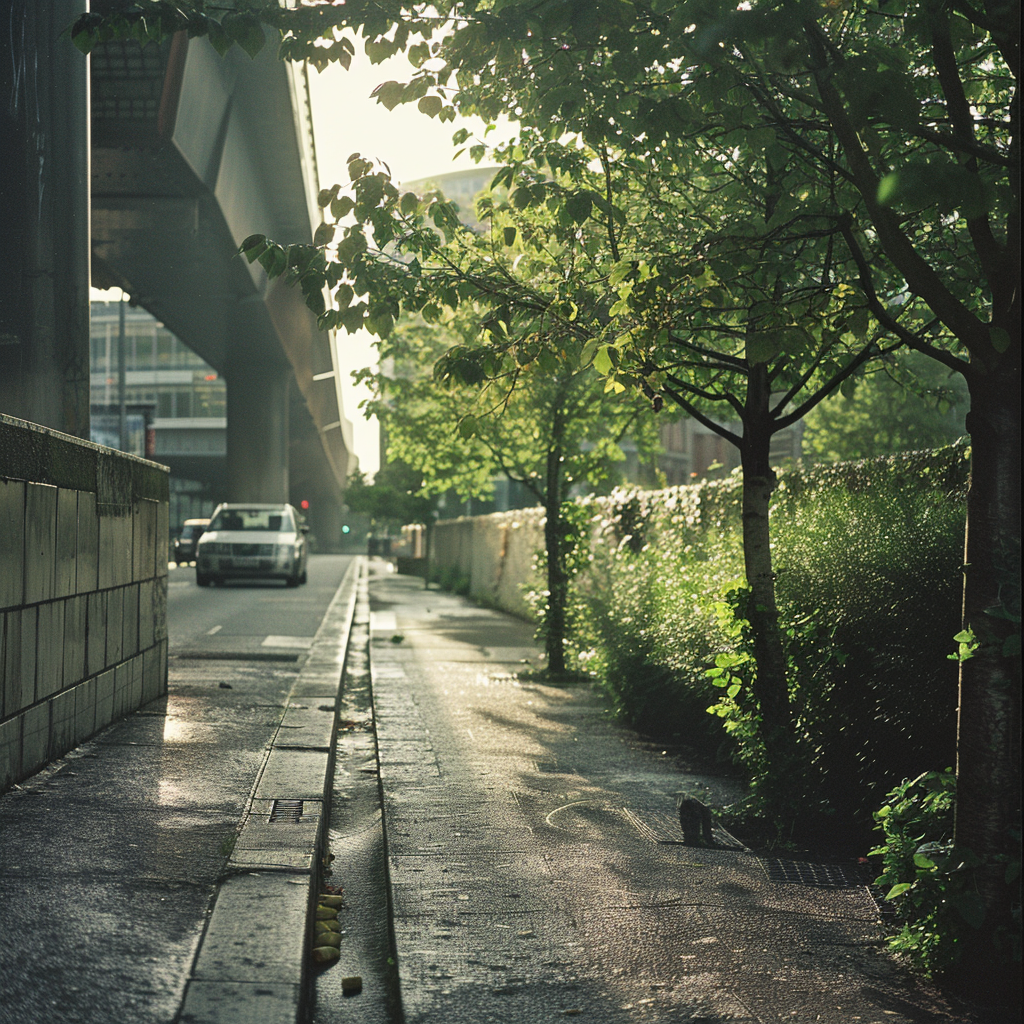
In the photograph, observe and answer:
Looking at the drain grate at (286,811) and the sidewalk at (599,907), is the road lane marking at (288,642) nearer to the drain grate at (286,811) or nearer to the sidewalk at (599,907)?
the sidewalk at (599,907)

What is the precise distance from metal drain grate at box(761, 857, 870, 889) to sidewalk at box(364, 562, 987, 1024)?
0.5 inches

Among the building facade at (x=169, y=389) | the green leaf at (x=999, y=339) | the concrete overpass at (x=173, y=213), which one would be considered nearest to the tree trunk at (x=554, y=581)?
the concrete overpass at (x=173, y=213)

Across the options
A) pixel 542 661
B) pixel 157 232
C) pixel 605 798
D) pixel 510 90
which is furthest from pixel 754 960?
pixel 157 232

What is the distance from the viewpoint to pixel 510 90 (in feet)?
18.8

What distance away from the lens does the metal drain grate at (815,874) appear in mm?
4539

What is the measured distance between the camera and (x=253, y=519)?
95.7 feet

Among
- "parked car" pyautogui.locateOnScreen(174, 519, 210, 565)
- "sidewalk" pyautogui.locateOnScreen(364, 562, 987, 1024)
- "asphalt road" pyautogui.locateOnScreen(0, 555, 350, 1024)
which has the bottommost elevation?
"sidewalk" pyautogui.locateOnScreen(364, 562, 987, 1024)

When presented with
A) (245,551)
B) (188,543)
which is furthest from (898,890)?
(188,543)

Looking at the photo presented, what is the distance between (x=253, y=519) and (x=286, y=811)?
81.9 feet

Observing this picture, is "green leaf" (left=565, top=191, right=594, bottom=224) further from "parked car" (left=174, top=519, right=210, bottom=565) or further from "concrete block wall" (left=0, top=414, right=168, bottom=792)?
"parked car" (left=174, top=519, right=210, bottom=565)

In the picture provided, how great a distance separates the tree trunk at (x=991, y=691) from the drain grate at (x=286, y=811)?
107 inches

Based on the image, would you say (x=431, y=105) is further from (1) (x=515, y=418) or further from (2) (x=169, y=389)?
(2) (x=169, y=389)

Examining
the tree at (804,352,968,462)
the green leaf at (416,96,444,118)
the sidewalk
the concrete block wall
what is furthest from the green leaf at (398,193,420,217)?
the tree at (804,352,968,462)

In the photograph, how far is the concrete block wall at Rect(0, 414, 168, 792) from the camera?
188 inches
